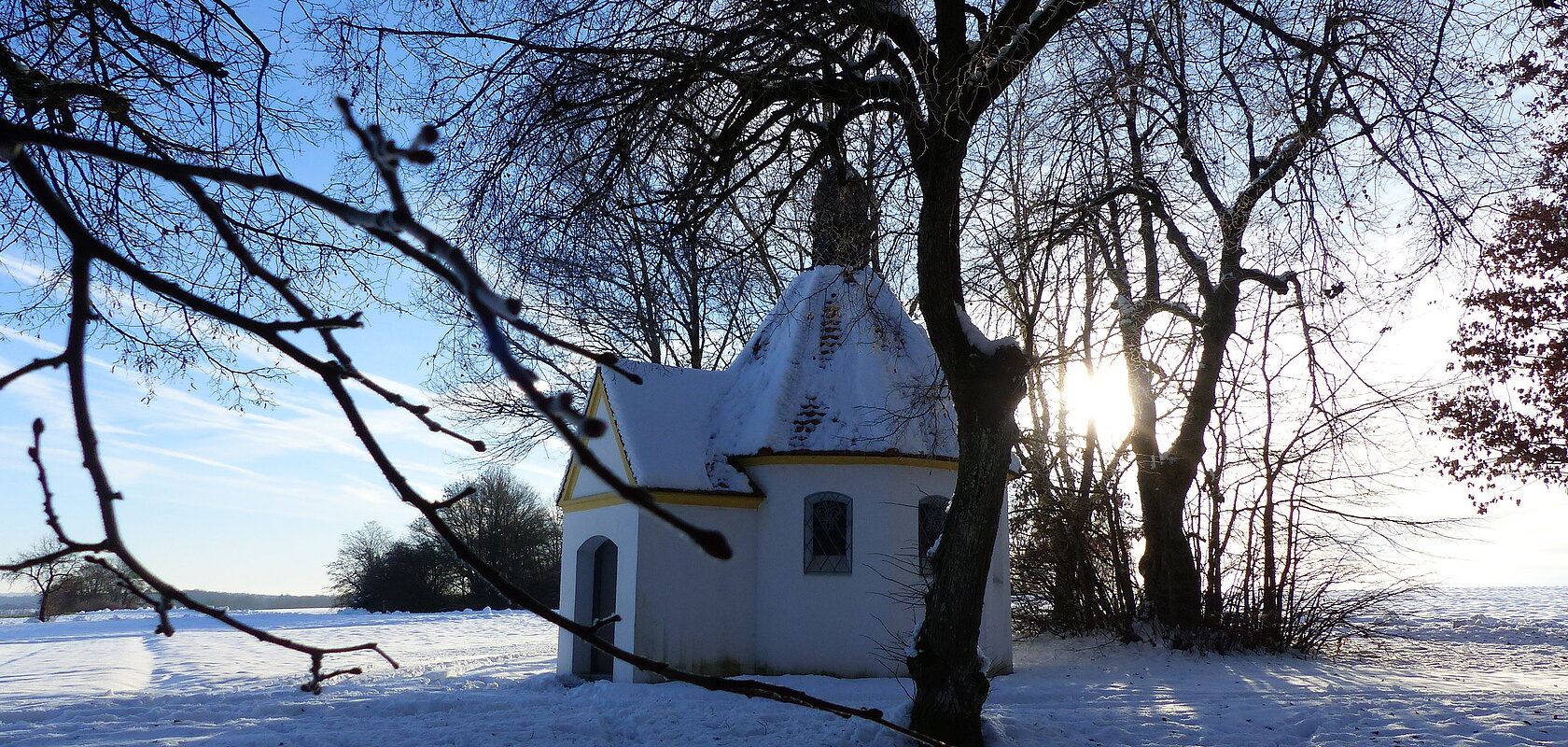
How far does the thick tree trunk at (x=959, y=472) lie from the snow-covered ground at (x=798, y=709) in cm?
58

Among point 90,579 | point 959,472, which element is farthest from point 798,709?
point 90,579

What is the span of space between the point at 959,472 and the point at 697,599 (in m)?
6.25

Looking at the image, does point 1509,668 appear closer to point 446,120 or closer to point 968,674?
point 968,674

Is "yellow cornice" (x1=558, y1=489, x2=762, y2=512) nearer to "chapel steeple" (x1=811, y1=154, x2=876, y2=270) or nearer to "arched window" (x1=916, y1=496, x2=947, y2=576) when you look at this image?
"arched window" (x1=916, y1=496, x2=947, y2=576)

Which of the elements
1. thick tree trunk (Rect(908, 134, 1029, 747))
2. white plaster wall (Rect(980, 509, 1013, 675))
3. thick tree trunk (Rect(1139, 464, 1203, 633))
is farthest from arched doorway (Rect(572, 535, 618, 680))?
thick tree trunk (Rect(1139, 464, 1203, 633))

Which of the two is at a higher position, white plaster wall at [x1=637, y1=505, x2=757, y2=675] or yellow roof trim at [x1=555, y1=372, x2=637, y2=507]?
yellow roof trim at [x1=555, y1=372, x2=637, y2=507]

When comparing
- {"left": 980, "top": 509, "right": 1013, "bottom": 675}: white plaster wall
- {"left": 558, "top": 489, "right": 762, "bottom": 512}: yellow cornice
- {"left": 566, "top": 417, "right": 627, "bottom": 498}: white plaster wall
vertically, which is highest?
{"left": 566, "top": 417, "right": 627, "bottom": 498}: white plaster wall

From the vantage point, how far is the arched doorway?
49.3ft

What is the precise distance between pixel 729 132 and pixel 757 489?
22.2 feet

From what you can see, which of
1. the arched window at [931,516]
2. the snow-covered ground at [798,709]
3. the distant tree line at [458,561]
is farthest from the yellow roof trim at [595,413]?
the distant tree line at [458,561]

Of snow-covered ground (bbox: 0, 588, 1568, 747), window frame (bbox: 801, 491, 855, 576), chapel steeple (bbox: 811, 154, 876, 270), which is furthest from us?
window frame (bbox: 801, 491, 855, 576)

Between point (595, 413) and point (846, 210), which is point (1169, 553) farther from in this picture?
point (846, 210)

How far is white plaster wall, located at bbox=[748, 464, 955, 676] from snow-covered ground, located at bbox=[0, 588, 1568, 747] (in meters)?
0.65

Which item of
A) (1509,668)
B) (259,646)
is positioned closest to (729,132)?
(1509,668)
